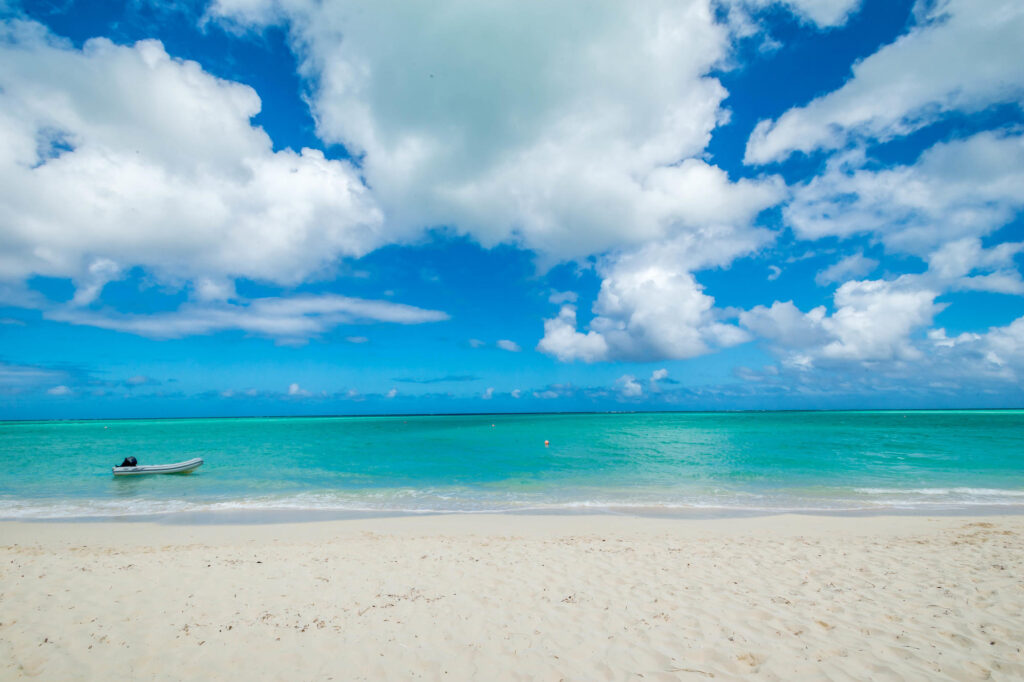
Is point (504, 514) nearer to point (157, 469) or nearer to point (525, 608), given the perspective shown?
point (525, 608)

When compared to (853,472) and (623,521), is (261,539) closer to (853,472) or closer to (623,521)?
(623,521)

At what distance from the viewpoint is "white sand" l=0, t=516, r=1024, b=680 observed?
5430 millimetres

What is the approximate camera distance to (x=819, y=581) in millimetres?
7891

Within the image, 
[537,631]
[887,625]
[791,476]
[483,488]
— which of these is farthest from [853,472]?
[537,631]

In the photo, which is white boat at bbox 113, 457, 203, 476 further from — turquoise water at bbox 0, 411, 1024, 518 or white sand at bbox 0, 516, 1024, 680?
white sand at bbox 0, 516, 1024, 680

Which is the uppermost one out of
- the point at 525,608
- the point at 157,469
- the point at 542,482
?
the point at 525,608

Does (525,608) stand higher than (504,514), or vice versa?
(525,608)

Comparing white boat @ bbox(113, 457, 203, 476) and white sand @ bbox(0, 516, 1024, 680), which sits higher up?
white sand @ bbox(0, 516, 1024, 680)

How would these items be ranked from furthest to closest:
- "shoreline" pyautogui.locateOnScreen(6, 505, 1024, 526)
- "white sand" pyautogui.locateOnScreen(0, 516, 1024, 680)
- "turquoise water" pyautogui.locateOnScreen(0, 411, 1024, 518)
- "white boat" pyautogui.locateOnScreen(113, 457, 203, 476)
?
1. "white boat" pyautogui.locateOnScreen(113, 457, 203, 476)
2. "turquoise water" pyautogui.locateOnScreen(0, 411, 1024, 518)
3. "shoreline" pyautogui.locateOnScreen(6, 505, 1024, 526)
4. "white sand" pyautogui.locateOnScreen(0, 516, 1024, 680)

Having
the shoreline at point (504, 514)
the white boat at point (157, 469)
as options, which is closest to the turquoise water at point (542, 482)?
the shoreline at point (504, 514)

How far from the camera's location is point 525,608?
699 centimetres

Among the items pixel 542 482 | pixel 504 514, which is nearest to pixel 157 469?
pixel 542 482

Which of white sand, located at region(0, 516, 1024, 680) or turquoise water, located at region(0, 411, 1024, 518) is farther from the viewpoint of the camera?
turquoise water, located at region(0, 411, 1024, 518)

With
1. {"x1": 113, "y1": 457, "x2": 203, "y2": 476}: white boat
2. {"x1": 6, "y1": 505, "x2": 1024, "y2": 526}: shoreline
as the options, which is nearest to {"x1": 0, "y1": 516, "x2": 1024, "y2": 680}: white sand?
{"x1": 6, "y1": 505, "x2": 1024, "y2": 526}: shoreline
